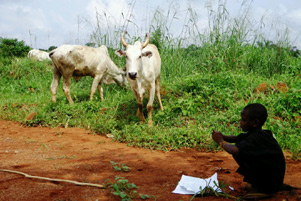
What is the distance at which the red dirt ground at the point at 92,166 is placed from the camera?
2430 mm

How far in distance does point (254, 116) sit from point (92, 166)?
1.94 metres

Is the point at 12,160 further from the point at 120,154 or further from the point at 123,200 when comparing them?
the point at 123,200

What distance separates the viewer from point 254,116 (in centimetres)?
240

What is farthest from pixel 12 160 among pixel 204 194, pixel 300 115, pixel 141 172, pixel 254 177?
pixel 300 115

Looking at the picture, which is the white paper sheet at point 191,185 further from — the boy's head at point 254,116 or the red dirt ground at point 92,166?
the boy's head at point 254,116

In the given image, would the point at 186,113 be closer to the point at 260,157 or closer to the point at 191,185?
the point at 191,185

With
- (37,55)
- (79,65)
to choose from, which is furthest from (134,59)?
(37,55)

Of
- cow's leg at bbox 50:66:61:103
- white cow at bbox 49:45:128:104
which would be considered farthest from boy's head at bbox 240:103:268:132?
cow's leg at bbox 50:66:61:103

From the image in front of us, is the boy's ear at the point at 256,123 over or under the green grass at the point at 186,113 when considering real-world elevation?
over

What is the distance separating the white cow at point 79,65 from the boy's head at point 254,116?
512 centimetres

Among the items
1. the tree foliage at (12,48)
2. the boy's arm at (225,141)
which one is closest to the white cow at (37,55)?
the tree foliage at (12,48)

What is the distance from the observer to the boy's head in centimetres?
239

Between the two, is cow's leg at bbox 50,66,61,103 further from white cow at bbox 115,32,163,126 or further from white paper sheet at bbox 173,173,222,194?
white paper sheet at bbox 173,173,222,194

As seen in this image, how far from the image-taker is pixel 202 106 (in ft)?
18.1
